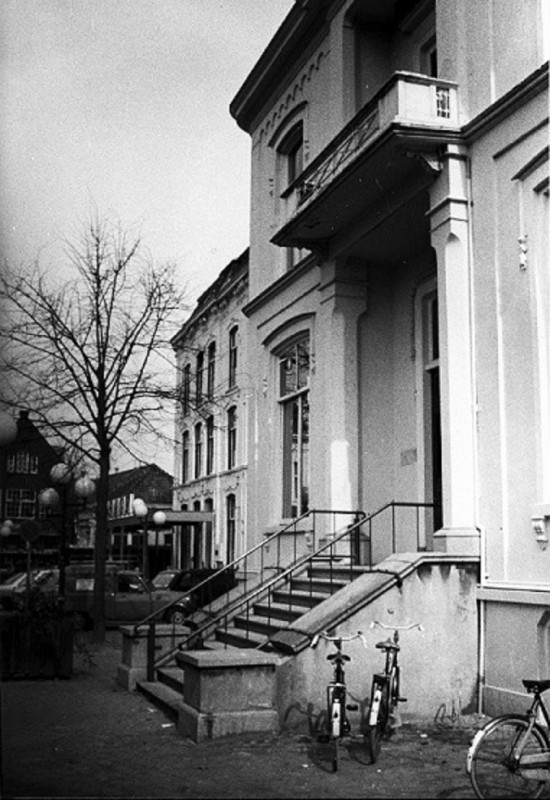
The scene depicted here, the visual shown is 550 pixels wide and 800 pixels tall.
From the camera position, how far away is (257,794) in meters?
7.34

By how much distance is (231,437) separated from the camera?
33.8 meters

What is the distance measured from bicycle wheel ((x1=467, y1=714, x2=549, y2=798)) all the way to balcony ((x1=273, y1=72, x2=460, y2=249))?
23.2ft

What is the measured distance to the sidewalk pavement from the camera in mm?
7406

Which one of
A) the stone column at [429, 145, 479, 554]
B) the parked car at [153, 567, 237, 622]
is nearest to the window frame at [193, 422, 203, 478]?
the parked car at [153, 567, 237, 622]

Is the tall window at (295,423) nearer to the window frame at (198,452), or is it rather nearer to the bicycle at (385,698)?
the bicycle at (385,698)

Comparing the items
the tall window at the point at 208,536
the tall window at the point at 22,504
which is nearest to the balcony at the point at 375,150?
the tall window at the point at 22,504

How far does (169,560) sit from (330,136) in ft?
107

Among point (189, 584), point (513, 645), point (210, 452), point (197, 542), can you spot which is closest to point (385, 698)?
point (513, 645)

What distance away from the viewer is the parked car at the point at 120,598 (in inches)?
917

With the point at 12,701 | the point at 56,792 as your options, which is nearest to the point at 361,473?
the point at 12,701

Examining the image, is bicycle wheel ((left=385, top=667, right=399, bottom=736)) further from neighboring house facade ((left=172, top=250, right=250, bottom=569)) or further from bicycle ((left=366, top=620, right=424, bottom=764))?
neighboring house facade ((left=172, top=250, right=250, bottom=569))

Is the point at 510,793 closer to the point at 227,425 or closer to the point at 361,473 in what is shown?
the point at 361,473

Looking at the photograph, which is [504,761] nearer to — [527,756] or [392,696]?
[527,756]

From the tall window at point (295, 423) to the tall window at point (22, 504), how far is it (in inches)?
215
